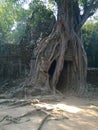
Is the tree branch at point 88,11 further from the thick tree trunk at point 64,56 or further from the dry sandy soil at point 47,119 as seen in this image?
the dry sandy soil at point 47,119

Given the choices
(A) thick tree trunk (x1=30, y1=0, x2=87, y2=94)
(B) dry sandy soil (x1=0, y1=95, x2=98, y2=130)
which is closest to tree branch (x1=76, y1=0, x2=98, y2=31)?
(A) thick tree trunk (x1=30, y1=0, x2=87, y2=94)

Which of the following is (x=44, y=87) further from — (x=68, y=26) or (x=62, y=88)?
(x=68, y=26)

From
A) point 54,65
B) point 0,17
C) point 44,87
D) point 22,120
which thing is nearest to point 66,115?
point 22,120

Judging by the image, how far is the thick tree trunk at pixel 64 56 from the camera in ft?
41.3

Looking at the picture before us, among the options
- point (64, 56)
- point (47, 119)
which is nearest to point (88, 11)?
point (64, 56)

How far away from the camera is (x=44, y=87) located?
1218cm

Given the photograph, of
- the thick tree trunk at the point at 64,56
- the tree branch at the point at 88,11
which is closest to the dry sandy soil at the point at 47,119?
the thick tree trunk at the point at 64,56

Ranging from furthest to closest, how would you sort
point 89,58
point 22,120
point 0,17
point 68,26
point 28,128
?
point 0,17 → point 89,58 → point 68,26 → point 22,120 → point 28,128

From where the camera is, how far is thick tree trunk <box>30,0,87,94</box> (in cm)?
1260

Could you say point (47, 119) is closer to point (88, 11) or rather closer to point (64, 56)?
point (64, 56)

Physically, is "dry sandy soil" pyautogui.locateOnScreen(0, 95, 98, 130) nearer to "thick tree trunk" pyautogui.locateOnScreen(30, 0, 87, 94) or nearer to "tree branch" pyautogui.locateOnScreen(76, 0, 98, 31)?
"thick tree trunk" pyautogui.locateOnScreen(30, 0, 87, 94)

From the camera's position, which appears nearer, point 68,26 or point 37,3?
point 68,26

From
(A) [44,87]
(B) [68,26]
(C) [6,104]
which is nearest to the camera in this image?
(C) [6,104]

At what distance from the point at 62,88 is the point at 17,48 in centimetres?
436
